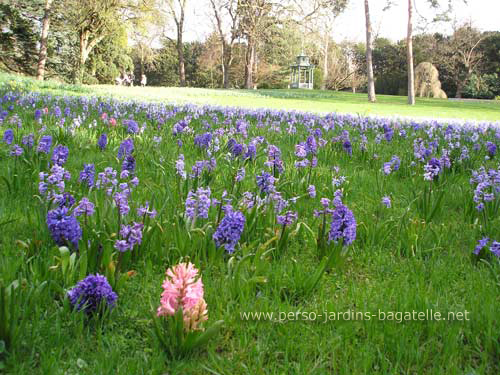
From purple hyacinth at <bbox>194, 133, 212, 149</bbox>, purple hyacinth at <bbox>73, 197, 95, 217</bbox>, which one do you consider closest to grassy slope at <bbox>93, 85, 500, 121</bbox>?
purple hyacinth at <bbox>194, 133, 212, 149</bbox>

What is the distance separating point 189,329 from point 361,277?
3.40ft

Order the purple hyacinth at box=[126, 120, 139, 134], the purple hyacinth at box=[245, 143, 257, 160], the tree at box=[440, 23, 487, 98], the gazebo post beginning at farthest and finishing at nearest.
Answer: the tree at box=[440, 23, 487, 98]
the gazebo post
the purple hyacinth at box=[126, 120, 139, 134]
the purple hyacinth at box=[245, 143, 257, 160]

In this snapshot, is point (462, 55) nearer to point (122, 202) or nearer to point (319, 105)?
point (319, 105)

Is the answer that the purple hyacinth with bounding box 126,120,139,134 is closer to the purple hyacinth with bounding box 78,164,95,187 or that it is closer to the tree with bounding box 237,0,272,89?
the purple hyacinth with bounding box 78,164,95,187

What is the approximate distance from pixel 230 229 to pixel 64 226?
2.36 ft

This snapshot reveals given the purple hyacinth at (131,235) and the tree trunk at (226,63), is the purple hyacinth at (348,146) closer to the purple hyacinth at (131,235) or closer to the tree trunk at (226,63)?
the purple hyacinth at (131,235)

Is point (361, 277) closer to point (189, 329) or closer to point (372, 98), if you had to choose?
point (189, 329)

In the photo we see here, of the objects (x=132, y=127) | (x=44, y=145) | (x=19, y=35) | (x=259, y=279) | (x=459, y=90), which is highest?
(x=19, y=35)

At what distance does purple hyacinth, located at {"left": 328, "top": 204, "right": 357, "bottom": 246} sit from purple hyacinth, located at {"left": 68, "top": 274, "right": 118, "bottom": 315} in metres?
1.08

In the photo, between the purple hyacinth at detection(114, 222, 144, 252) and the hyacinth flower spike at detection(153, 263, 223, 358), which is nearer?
the hyacinth flower spike at detection(153, 263, 223, 358)

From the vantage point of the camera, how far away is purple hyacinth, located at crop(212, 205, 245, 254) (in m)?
2.08

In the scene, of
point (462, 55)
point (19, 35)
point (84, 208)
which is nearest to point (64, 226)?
point (84, 208)

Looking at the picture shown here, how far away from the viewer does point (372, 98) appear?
957 inches

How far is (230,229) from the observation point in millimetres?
2090
